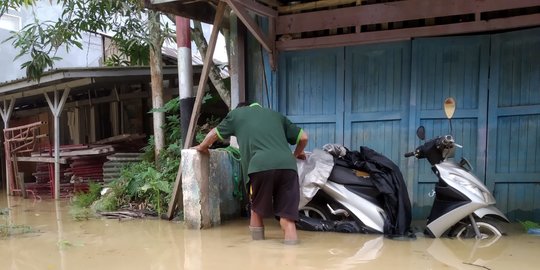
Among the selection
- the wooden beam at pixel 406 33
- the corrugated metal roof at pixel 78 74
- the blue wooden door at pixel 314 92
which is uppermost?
the wooden beam at pixel 406 33

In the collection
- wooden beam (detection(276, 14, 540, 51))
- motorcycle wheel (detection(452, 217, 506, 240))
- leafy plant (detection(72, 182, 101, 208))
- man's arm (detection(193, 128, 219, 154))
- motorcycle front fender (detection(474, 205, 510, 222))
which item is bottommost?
leafy plant (detection(72, 182, 101, 208))

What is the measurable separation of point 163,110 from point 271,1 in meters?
2.85

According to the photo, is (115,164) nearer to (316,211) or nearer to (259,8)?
(259,8)

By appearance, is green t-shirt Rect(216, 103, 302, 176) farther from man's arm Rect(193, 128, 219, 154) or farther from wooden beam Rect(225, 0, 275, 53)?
wooden beam Rect(225, 0, 275, 53)

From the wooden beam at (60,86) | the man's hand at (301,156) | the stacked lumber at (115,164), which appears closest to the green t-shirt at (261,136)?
the man's hand at (301,156)

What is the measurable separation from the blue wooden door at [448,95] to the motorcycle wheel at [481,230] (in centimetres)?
108

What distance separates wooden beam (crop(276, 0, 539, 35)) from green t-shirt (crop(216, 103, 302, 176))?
2.08 m

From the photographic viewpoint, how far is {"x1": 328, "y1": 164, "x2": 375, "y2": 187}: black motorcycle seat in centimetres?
431

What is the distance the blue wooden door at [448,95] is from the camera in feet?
15.9

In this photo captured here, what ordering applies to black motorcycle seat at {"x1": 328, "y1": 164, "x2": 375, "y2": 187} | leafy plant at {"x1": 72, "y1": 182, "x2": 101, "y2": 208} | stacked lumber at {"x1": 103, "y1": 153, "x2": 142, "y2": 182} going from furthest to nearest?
1. stacked lumber at {"x1": 103, "y1": 153, "x2": 142, "y2": 182}
2. leafy plant at {"x1": 72, "y1": 182, "x2": 101, "y2": 208}
3. black motorcycle seat at {"x1": 328, "y1": 164, "x2": 375, "y2": 187}

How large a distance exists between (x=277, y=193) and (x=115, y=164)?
5.10 metres

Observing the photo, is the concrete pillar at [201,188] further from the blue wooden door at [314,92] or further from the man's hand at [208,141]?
the blue wooden door at [314,92]

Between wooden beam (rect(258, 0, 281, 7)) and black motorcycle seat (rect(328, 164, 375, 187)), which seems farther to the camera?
wooden beam (rect(258, 0, 281, 7))

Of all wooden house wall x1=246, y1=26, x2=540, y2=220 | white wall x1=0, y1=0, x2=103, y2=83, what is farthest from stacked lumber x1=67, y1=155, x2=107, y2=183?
white wall x1=0, y1=0, x2=103, y2=83
